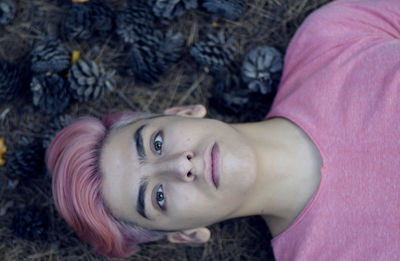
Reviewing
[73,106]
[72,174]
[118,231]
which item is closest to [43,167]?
[73,106]

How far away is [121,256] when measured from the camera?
1.85 meters

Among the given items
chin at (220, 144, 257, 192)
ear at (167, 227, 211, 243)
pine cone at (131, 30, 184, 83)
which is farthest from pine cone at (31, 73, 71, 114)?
chin at (220, 144, 257, 192)

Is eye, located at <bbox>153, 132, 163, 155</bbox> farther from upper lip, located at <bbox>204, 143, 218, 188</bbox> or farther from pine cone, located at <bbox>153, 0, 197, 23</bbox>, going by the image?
pine cone, located at <bbox>153, 0, 197, 23</bbox>

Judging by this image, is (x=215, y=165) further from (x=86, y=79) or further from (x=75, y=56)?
(x=75, y=56)

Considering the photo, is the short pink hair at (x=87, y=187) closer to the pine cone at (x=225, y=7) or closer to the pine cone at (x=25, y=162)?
the pine cone at (x=25, y=162)

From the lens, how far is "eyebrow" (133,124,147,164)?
143cm

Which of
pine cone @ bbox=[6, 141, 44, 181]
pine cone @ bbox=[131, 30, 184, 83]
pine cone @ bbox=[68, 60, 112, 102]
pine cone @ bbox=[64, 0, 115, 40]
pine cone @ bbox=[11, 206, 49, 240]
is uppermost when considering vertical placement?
pine cone @ bbox=[64, 0, 115, 40]

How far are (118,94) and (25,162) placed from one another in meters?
0.70

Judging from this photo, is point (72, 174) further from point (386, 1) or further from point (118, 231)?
point (386, 1)

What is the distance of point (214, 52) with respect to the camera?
1994 millimetres

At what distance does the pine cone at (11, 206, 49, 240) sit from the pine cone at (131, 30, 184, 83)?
3.50ft

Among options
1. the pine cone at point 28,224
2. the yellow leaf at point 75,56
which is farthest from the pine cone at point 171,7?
the pine cone at point 28,224

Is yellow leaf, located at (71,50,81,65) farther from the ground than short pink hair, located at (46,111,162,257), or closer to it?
farther from the ground

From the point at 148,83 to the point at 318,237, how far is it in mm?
1336
